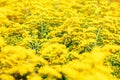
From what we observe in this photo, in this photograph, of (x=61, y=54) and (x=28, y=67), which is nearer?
(x=28, y=67)

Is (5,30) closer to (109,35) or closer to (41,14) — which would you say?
(41,14)

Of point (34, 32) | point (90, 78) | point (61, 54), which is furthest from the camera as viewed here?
point (34, 32)

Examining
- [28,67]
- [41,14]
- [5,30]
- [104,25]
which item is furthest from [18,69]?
[41,14]

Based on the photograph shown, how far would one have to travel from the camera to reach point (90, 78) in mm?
2363

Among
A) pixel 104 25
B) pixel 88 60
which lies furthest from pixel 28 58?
pixel 104 25

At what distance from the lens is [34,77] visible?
3.12m

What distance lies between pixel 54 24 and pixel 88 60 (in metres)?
4.44

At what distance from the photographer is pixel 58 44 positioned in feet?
13.5

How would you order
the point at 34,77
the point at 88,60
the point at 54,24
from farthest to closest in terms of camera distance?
the point at 54,24, the point at 34,77, the point at 88,60

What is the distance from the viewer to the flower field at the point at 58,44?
2.74 metres

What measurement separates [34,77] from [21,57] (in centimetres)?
31

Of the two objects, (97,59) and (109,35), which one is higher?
(97,59)

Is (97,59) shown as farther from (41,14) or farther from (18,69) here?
(41,14)

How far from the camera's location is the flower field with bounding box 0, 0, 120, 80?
8.98ft
